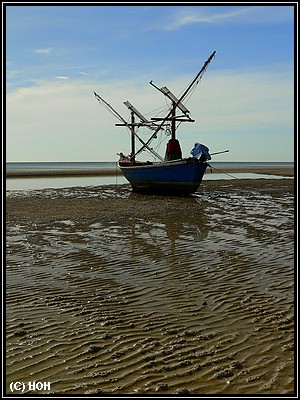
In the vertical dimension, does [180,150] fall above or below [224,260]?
above

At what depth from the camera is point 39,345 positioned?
6.01 metres

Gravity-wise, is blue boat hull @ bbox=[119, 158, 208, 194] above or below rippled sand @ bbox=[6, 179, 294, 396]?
above

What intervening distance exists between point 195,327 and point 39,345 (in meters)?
2.35

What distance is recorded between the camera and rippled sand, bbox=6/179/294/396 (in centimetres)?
511

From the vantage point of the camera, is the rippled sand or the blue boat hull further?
the blue boat hull

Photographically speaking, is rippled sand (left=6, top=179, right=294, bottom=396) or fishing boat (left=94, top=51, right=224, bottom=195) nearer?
rippled sand (left=6, top=179, right=294, bottom=396)

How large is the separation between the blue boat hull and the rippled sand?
13.5m

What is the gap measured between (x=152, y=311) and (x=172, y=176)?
908 inches

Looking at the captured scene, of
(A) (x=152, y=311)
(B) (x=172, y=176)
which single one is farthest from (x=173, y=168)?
(A) (x=152, y=311)

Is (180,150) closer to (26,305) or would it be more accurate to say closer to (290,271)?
(290,271)

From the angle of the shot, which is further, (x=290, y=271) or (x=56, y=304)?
(x=290, y=271)

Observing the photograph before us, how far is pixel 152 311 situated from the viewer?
7355mm

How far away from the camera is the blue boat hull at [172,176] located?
94.4 ft
